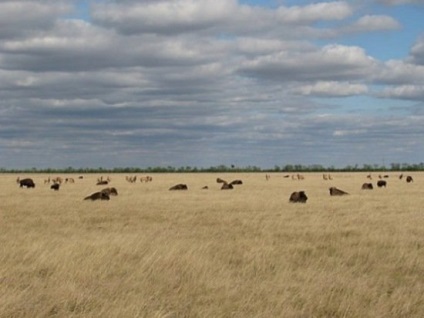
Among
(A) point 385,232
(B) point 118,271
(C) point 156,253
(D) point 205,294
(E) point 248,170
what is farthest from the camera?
(E) point 248,170

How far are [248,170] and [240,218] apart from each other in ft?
503

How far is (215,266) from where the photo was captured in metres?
12.5

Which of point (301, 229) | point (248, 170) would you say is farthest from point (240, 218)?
point (248, 170)

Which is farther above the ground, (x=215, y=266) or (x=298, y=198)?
(x=298, y=198)

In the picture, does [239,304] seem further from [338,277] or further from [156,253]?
[156,253]

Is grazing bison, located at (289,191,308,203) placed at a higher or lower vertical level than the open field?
higher

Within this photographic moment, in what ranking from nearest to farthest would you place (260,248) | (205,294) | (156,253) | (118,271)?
(205,294) → (118,271) → (156,253) → (260,248)

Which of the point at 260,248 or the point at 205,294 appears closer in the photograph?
the point at 205,294

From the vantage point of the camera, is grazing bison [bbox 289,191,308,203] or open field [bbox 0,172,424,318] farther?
grazing bison [bbox 289,191,308,203]

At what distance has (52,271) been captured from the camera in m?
11.9

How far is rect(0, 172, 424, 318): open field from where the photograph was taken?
9242mm

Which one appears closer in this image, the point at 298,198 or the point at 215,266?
the point at 215,266

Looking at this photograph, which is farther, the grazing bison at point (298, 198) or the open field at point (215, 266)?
the grazing bison at point (298, 198)

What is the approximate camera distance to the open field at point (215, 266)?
Answer: 924 cm
